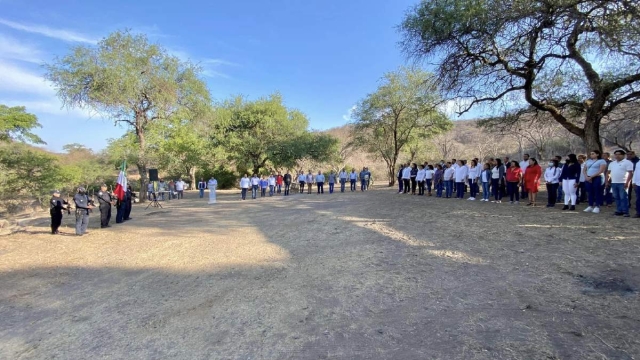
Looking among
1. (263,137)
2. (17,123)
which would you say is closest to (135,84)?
(17,123)

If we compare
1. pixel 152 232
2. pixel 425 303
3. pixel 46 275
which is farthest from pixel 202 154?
pixel 425 303

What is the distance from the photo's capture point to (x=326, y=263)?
6555 millimetres

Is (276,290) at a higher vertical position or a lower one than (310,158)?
lower

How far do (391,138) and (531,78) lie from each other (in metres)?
16.3

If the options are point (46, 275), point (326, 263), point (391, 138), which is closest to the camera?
point (326, 263)

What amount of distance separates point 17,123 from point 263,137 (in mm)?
18413

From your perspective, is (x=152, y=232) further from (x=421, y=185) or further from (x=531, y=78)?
(x=531, y=78)

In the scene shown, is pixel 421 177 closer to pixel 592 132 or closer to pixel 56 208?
pixel 592 132

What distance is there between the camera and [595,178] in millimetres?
9336

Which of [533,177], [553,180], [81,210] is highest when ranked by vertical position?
[533,177]

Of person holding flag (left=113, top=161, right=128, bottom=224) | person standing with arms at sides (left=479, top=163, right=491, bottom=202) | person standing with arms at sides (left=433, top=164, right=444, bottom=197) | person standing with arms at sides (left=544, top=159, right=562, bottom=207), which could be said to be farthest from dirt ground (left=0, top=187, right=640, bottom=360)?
person standing with arms at sides (left=433, top=164, right=444, bottom=197)

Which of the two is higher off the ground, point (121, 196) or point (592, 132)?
point (592, 132)

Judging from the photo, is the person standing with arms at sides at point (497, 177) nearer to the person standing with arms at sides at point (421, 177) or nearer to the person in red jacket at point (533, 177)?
the person in red jacket at point (533, 177)

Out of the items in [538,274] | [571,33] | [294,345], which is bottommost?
[294,345]
